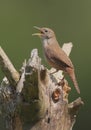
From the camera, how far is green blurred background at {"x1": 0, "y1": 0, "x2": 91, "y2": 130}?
539 inches

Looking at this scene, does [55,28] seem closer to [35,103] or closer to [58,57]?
[58,57]

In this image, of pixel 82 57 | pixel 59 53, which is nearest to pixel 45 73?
pixel 59 53

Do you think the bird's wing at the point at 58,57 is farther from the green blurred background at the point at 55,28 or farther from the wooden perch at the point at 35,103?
the green blurred background at the point at 55,28

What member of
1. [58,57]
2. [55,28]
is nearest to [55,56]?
[58,57]

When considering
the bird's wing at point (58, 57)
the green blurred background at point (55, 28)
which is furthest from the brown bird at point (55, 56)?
the green blurred background at point (55, 28)

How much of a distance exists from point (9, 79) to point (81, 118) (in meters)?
6.10

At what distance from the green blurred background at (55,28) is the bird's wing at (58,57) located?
14.4ft

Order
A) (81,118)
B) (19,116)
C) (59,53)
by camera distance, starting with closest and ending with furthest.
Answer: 1. (19,116)
2. (59,53)
3. (81,118)

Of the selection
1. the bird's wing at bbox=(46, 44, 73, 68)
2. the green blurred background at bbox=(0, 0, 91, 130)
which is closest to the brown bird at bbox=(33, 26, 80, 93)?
the bird's wing at bbox=(46, 44, 73, 68)

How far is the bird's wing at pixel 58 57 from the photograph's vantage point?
26.3 ft

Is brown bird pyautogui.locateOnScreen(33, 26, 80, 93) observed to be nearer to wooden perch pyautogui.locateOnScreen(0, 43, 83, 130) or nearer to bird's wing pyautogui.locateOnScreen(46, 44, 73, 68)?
bird's wing pyautogui.locateOnScreen(46, 44, 73, 68)

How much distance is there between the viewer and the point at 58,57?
8.17m

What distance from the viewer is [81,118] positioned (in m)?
12.9

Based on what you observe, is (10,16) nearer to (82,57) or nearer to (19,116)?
(82,57)
